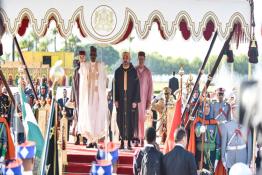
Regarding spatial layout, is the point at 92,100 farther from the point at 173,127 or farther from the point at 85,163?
the point at 173,127

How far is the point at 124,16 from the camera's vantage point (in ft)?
27.6

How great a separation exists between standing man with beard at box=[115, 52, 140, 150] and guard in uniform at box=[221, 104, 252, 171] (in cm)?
153

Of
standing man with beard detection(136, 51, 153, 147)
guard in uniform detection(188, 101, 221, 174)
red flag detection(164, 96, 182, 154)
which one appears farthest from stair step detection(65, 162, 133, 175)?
guard in uniform detection(188, 101, 221, 174)

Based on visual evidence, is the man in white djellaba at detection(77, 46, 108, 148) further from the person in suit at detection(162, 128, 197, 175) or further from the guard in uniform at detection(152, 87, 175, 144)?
the person in suit at detection(162, 128, 197, 175)

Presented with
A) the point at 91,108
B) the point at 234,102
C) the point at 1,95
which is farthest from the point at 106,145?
the point at 234,102

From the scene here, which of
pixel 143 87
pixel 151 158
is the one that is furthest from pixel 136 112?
pixel 151 158

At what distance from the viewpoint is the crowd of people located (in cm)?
955

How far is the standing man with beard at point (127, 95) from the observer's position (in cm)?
988

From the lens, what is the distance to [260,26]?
9062 mm

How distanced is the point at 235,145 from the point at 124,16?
292 cm

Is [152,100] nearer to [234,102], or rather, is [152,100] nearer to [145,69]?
[145,69]

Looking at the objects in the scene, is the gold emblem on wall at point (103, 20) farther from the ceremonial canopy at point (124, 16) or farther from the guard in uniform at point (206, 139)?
the guard in uniform at point (206, 139)

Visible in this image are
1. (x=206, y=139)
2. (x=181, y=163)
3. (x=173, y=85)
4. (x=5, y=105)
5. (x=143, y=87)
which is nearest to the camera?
(x=181, y=163)

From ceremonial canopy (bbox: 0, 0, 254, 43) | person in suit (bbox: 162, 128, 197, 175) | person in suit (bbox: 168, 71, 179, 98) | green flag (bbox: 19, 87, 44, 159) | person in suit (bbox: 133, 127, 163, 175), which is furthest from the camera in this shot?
person in suit (bbox: 168, 71, 179, 98)
